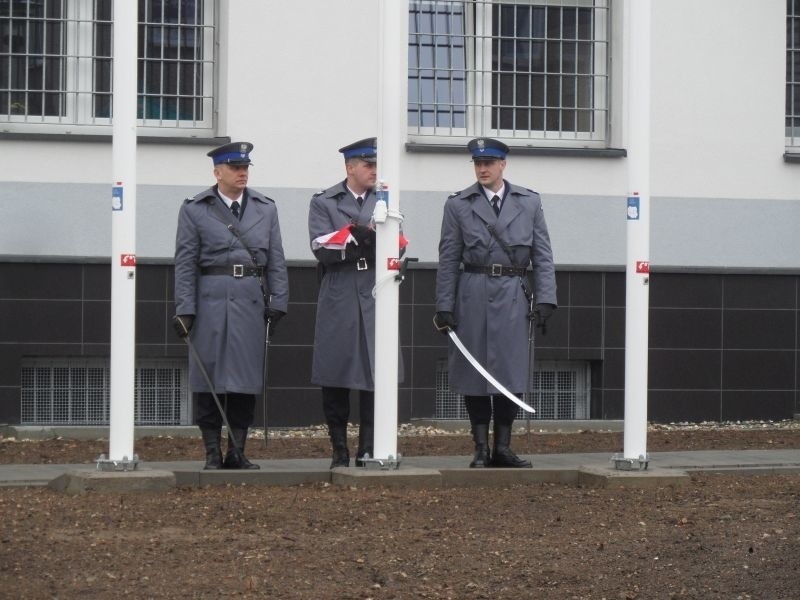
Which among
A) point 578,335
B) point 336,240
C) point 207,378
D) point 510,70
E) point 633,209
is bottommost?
point 207,378

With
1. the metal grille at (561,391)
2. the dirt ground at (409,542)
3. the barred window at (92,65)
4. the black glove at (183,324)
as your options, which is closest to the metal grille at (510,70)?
the barred window at (92,65)

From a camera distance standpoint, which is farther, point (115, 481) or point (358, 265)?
point (358, 265)

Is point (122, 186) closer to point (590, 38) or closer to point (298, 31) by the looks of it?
point (298, 31)

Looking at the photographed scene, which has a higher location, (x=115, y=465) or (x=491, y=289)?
(x=491, y=289)

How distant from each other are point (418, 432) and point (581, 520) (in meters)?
5.31

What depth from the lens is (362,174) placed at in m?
10.2

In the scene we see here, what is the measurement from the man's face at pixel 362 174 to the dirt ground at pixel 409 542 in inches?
77.1

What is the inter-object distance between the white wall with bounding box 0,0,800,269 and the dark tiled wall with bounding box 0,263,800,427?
228 mm

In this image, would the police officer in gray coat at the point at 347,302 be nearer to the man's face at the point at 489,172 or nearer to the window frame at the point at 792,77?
the man's face at the point at 489,172

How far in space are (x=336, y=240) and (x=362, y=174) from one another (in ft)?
1.54

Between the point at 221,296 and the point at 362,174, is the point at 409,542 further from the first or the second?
the point at 362,174

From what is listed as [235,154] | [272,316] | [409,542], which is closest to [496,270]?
[272,316]

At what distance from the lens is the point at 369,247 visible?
33.2 feet

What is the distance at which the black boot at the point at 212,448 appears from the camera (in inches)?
388
